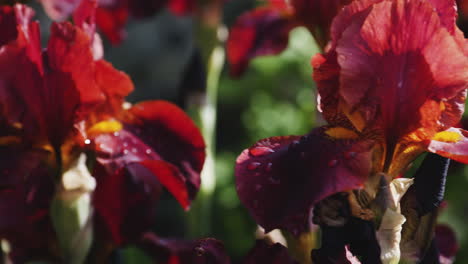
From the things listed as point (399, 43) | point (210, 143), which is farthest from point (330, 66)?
point (210, 143)

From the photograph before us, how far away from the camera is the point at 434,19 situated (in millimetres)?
590

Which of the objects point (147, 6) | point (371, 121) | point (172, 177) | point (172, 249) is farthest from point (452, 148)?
point (147, 6)

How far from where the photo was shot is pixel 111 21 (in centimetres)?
126

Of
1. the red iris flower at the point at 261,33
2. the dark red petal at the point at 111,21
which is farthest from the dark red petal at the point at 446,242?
the dark red petal at the point at 111,21

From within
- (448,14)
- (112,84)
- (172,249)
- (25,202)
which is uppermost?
(448,14)

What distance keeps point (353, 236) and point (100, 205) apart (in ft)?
1.31

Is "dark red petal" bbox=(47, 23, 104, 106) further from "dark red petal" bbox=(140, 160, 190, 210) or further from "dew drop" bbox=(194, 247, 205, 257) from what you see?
"dew drop" bbox=(194, 247, 205, 257)

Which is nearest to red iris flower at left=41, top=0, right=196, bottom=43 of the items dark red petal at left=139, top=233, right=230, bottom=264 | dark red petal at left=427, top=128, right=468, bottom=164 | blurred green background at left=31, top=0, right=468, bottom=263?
blurred green background at left=31, top=0, right=468, bottom=263

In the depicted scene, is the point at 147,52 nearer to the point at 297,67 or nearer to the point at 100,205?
the point at 297,67

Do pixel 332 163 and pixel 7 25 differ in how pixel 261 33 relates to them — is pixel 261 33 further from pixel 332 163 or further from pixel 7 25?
pixel 332 163

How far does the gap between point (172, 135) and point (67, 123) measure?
13 cm

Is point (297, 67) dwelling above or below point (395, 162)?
below

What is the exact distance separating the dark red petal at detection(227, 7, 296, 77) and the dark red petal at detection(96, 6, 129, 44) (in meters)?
0.21

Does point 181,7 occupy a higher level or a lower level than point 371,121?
lower
